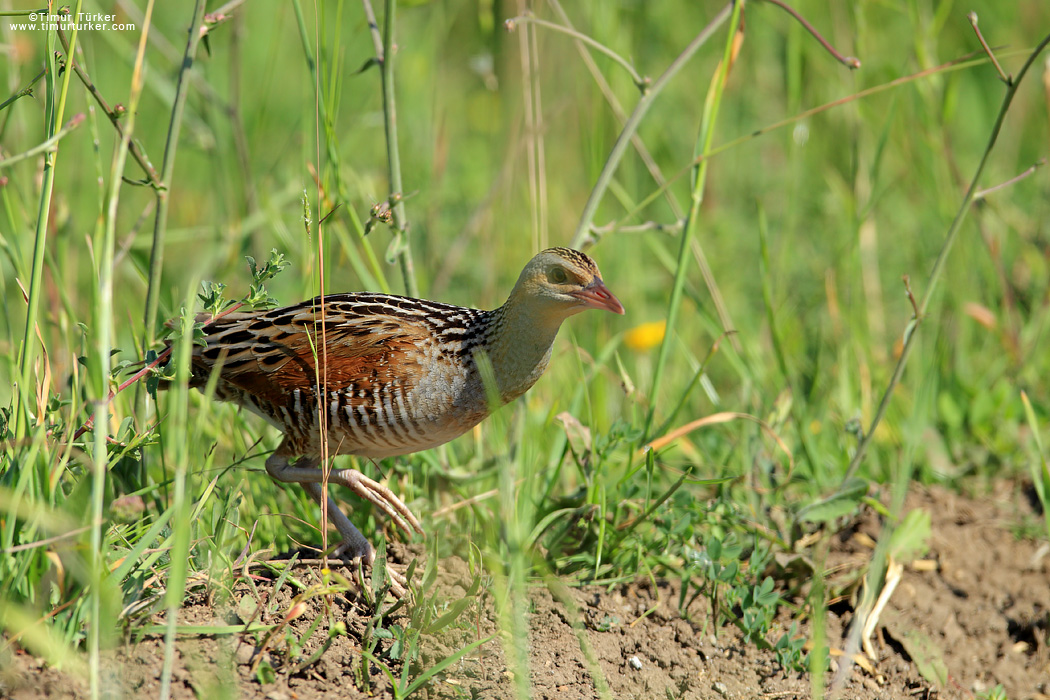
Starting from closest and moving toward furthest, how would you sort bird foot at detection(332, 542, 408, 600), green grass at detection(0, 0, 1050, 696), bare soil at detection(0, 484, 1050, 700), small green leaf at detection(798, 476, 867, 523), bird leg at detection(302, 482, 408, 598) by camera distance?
bare soil at detection(0, 484, 1050, 700), green grass at detection(0, 0, 1050, 696), bird foot at detection(332, 542, 408, 600), bird leg at detection(302, 482, 408, 598), small green leaf at detection(798, 476, 867, 523)

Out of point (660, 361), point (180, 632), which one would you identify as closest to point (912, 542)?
point (660, 361)

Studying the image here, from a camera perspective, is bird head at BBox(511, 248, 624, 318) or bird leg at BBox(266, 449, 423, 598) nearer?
bird head at BBox(511, 248, 624, 318)

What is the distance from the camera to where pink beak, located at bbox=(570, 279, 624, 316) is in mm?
3271

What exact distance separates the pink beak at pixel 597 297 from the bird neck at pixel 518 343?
0.16m

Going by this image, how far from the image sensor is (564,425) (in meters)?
3.72

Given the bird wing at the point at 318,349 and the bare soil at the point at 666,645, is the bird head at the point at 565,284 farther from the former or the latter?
the bare soil at the point at 666,645

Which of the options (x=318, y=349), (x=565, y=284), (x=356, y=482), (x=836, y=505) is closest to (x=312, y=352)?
(x=318, y=349)

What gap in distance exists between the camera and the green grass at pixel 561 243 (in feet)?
9.64

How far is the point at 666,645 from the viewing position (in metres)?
3.37

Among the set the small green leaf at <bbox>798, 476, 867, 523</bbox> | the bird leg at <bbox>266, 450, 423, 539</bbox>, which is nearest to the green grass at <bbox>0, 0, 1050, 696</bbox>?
the small green leaf at <bbox>798, 476, 867, 523</bbox>

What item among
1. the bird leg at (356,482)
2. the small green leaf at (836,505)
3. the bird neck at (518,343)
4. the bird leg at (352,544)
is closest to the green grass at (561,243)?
the small green leaf at (836,505)

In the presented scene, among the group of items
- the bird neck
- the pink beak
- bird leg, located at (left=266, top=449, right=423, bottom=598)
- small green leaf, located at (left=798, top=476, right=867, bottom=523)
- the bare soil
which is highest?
the pink beak

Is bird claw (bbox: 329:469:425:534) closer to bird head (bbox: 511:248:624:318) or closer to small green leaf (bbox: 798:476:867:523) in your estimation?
bird head (bbox: 511:248:624:318)

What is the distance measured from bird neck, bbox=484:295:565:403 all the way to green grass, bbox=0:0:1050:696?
1.14 ft
